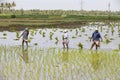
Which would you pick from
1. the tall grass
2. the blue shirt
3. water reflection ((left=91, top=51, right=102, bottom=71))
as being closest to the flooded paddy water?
the blue shirt

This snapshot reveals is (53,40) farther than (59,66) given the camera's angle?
Yes

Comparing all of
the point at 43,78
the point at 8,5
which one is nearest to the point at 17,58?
the point at 43,78

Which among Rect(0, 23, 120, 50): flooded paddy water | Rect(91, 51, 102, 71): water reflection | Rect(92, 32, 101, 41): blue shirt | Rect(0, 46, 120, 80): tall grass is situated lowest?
Rect(0, 23, 120, 50): flooded paddy water

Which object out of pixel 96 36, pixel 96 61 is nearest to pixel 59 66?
pixel 96 61

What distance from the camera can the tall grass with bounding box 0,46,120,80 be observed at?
1020 centimetres

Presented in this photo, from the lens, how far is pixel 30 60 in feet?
43.9

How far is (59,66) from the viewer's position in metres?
12.0

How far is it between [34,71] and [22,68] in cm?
78

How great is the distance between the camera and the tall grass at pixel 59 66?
1020 cm

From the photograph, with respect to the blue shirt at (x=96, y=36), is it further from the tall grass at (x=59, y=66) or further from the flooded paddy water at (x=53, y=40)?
the flooded paddy water at (x=53, y=40)

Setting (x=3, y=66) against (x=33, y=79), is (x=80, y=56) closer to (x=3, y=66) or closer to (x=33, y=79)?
(x=3, y=66)

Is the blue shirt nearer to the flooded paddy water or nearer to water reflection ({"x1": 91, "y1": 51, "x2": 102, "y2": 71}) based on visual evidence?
water reflection ({"x1": 91, "y1": 51, "x2": 102, "y2": 71})

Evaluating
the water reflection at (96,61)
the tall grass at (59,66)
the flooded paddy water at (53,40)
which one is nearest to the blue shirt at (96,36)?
the water reflection at (96,61)

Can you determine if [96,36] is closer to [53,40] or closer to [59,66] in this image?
[59,66]
